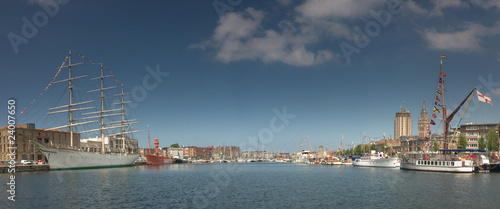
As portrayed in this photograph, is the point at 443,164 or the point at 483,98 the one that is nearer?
the point at 483,98

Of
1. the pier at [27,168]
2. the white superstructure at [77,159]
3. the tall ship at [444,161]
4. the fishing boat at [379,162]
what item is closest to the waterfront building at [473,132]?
the fishing boat at [379,162]

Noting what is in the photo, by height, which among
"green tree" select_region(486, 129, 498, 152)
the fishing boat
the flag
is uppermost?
the flag

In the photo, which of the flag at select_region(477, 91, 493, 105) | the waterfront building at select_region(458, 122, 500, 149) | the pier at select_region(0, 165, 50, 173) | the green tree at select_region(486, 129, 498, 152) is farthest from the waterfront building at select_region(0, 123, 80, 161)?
the waterfront building at select_region(458, 122, 500, 149)

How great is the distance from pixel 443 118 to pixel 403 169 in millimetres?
20932

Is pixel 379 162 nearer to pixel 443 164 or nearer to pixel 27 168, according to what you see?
pixel 443 164

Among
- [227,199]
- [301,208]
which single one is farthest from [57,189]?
[301,208]

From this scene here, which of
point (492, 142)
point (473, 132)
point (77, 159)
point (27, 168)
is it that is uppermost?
point (473, 132)

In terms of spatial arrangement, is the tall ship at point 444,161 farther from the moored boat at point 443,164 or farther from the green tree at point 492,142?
the green tree at point 492,142

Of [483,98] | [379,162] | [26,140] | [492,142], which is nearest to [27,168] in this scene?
[26,140]

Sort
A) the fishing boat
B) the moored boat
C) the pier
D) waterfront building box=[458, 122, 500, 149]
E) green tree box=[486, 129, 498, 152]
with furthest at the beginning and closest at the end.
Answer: waterfront building box=[458, 122, 500, 149] → the fishing boat → green tree box=[486, 129, 498, 152] → the moored boat → the pier

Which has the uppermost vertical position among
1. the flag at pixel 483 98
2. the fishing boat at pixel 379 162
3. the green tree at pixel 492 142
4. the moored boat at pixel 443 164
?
the flag at pixel 483 98

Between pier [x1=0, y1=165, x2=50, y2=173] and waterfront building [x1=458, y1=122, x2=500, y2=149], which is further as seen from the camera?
waterfront building [x1=458, y1=122, x2=500, y2=149]

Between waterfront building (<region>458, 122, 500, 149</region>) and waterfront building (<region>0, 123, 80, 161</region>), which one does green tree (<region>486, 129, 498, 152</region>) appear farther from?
waterfront building (<region>0, 123, 80, 161</region>)

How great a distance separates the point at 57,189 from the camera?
57250 millimetres
